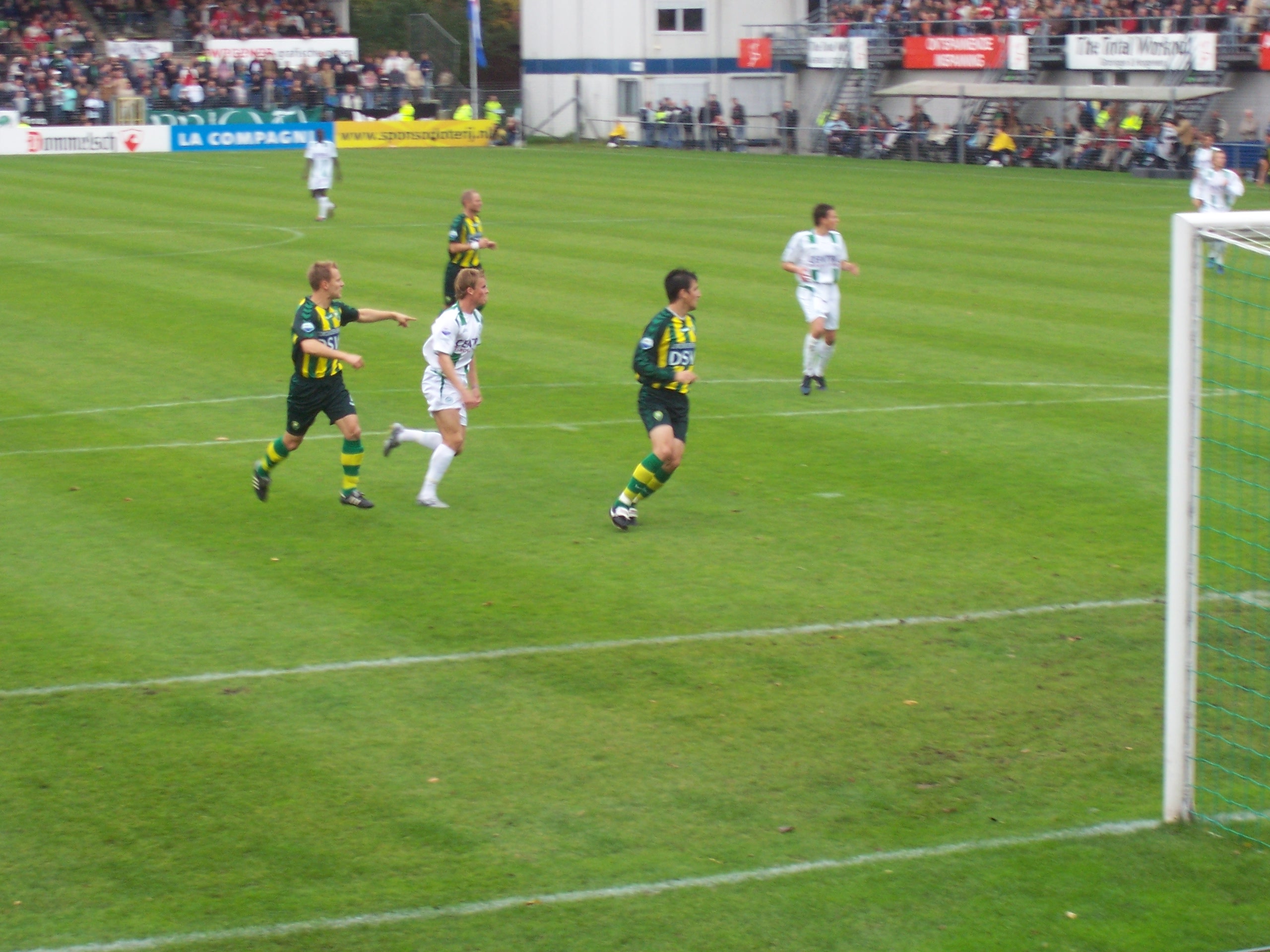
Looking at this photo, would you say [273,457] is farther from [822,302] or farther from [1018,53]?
[1018,53]

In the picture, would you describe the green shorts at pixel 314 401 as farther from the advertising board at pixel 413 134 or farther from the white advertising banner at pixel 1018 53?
the advertising board at pixel 413 134

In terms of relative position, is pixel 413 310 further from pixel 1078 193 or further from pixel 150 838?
pixel 1078 193

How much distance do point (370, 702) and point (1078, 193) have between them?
32689mm

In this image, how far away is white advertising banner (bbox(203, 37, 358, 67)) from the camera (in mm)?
63781

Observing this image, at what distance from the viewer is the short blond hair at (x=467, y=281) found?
37.5 ft

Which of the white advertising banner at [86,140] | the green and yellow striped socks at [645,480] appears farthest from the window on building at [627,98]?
the green and yellow striped socks at [645,480]

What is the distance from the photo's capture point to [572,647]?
8.74 meters

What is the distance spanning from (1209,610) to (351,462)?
589 centimetres

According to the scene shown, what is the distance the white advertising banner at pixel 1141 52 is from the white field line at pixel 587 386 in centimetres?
3346

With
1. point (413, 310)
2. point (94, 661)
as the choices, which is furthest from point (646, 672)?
point (413, 310)

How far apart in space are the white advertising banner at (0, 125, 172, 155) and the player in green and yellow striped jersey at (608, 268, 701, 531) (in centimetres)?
4467

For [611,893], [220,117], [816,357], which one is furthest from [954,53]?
[611,893]

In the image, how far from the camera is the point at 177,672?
8.38m

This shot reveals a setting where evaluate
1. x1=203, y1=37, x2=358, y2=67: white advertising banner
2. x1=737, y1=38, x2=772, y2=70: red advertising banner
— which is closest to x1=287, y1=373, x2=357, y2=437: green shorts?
x1=737, y1=38, x2=772, y2=70: red advertising banner
